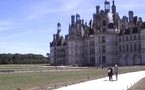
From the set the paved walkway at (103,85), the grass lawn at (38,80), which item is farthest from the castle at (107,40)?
the paved walkway at (103,85)

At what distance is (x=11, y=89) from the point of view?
20.8 metres

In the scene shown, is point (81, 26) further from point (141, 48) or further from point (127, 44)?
point (141, 48)

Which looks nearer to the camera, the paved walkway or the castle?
the paved walkway

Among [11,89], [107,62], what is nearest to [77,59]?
[107,62]

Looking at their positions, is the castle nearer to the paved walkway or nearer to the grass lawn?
the grass lawn

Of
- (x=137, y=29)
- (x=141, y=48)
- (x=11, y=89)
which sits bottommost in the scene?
(x=11, y=89)

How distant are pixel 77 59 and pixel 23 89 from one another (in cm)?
9829

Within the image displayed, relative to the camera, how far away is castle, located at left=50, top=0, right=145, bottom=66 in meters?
90.9

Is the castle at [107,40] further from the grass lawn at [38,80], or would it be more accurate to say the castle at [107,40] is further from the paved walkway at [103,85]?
the paved walkway at [103,85]

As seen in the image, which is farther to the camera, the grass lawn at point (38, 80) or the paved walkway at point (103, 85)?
the grass lawn at point (38, 80)

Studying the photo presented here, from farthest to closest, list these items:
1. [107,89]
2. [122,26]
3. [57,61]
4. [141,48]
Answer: [57,61]
[122,26]
[141,48]
[107,89]

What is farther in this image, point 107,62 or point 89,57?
point 89,57

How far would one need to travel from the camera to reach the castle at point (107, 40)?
9094 cm

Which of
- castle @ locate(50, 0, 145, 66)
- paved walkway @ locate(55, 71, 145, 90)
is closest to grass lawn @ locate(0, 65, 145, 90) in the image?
paved walkway @ locate(55, 71, 145, 90)
